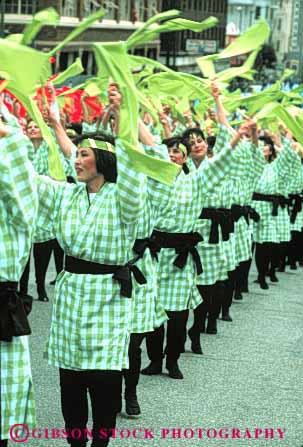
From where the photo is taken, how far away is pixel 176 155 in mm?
8766

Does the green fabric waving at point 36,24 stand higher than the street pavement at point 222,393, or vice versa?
the green fabric waving at point 36,24

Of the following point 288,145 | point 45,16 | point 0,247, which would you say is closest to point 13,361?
point 0,247

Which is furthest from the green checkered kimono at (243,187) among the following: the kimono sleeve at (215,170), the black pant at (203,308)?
the kimono sleeve at (215,170)

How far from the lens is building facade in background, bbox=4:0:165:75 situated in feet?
164

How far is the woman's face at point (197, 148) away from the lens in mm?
9398

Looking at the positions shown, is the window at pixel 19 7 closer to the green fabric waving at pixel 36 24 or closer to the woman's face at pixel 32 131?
the woman's face at pixel 32 131

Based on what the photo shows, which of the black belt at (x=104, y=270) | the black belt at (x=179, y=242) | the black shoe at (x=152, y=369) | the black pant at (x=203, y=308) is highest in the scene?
the black belt at (x=104, y=270)

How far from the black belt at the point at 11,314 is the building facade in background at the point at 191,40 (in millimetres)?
68553

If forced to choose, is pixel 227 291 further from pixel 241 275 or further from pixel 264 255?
pixel 264 255

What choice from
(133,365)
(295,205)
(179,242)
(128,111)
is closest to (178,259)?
(179,242)

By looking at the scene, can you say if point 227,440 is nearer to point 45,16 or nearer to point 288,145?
point 45,16

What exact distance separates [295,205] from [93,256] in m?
10.0

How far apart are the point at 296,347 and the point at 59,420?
137 inches

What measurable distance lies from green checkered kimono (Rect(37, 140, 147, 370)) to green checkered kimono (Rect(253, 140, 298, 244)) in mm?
7760
